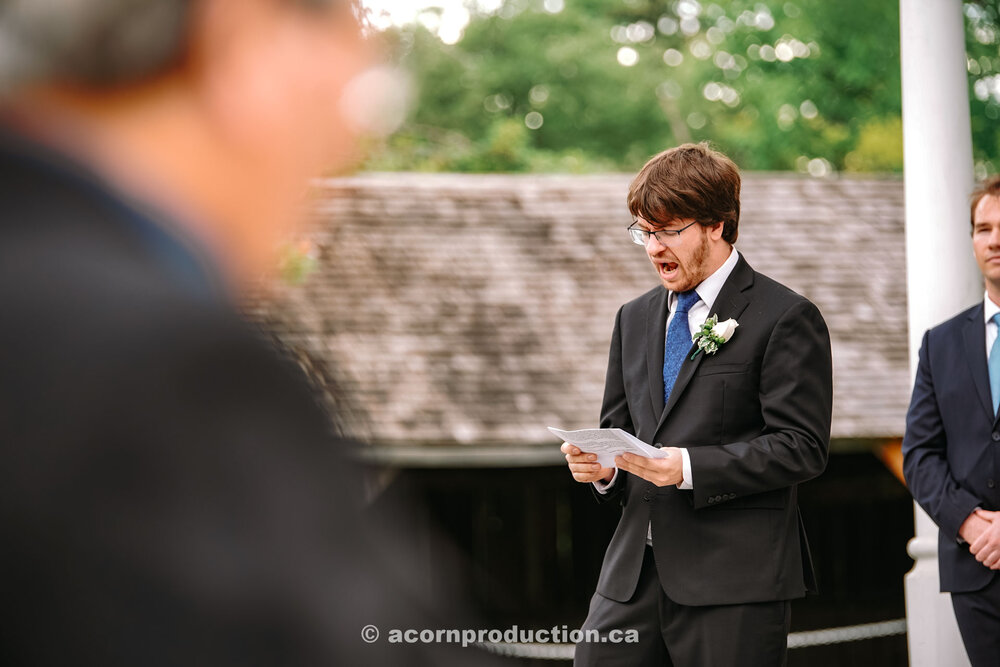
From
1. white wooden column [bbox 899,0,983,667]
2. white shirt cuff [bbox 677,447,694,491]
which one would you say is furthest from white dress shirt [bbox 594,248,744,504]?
white wooden column [bbox 899,0,983,667]

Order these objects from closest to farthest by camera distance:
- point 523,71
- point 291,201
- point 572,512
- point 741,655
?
point 291,201, point 741,655, point 572,512, point 523,71

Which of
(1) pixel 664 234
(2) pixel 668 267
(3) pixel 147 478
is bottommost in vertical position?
(2) pixel 668 267

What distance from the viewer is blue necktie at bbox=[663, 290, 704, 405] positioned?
3.35m

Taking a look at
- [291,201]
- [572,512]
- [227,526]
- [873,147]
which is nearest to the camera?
[227,526]

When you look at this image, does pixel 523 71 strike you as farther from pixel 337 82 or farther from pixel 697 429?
pixel 337 82

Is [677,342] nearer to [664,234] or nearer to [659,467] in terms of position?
[664,234]

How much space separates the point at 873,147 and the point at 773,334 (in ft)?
59.7

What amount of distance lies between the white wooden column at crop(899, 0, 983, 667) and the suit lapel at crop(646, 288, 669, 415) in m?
2.34

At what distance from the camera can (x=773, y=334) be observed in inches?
126

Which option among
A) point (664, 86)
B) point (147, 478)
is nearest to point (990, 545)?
point (147, 478)

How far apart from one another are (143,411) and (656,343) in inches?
106

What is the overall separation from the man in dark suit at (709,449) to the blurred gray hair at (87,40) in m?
2.35

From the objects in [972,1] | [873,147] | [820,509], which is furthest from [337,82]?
[873,147]

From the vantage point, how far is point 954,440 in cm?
412
